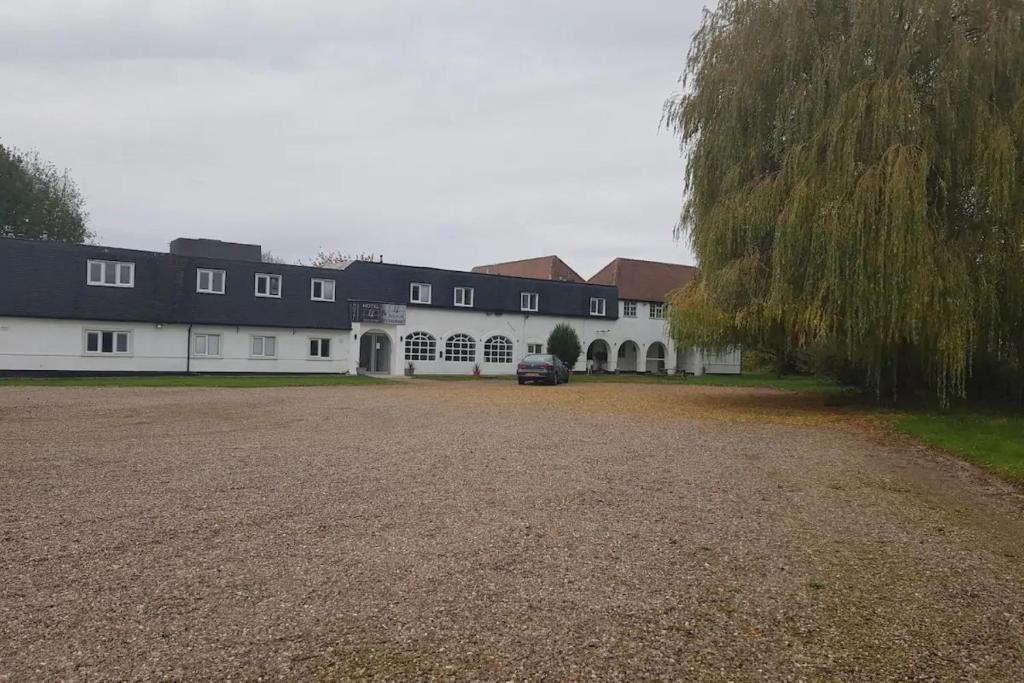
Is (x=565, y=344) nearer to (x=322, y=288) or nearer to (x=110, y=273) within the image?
(x=322, y=288)

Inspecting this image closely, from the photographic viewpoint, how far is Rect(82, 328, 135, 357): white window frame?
32.9 metres

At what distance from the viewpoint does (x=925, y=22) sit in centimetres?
1712

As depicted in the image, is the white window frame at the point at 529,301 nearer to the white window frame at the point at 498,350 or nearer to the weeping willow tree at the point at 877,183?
the white window frame at the point at 498,350

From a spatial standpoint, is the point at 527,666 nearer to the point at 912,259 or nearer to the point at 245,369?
the point at 912,259

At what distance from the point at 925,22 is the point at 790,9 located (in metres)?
3.17

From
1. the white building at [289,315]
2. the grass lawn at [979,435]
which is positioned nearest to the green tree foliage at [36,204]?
the white building at [289,315]

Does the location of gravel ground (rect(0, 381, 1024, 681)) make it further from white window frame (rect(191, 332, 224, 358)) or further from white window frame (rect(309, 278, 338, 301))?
white window frame (rect(309, 278, 338, 301))

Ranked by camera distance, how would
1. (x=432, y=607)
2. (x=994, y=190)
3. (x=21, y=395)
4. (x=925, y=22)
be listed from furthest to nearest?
1. (x=21, y=395)
2. (x=925, y=22)
3. (x=994, y=190)
4. (x=432, y=607)

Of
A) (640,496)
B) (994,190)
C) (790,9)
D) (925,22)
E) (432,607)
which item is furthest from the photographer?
(790,9)

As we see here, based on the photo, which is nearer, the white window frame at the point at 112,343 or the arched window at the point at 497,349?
the white window frame at the point at 112,343

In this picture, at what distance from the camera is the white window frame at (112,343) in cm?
3291

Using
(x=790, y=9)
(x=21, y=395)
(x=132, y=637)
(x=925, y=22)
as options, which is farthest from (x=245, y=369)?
(x=132, y=637)

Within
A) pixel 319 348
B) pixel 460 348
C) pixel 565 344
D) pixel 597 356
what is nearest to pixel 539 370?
pixel 565 344

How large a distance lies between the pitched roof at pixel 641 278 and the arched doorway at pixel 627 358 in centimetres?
360
